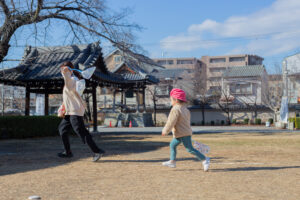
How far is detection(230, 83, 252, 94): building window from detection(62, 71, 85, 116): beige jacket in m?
38.4

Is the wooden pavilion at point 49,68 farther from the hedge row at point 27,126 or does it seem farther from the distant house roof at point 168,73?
the distant house roof at point 168,73

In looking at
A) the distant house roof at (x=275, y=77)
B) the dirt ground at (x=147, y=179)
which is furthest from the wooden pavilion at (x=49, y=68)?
the distant house roof at (x=275, y=77)

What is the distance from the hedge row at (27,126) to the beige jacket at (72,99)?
8097 mm

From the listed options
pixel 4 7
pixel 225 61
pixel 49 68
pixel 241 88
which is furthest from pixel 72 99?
pixel 225 61

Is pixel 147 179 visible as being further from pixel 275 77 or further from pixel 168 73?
pixel 168 73

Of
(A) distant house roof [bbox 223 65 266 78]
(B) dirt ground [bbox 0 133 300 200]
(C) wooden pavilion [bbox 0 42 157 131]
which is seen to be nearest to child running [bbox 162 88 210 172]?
(B) dirt ground [bbox 0 133 300 200]

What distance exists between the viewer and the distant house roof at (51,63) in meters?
16.5

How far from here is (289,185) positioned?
15.4 ft

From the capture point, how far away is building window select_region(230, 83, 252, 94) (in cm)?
4288

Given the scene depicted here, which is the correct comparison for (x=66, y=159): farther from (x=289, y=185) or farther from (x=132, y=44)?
(x=132, y=44)

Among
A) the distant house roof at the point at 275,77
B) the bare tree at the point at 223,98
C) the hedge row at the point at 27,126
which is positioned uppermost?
the distant house roof at the point at 275,77

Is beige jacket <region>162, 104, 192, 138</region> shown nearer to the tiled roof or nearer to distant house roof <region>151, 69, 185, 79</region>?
the tiled roof

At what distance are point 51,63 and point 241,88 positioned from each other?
30.9 m

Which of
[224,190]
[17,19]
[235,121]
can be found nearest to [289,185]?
[224,190]
